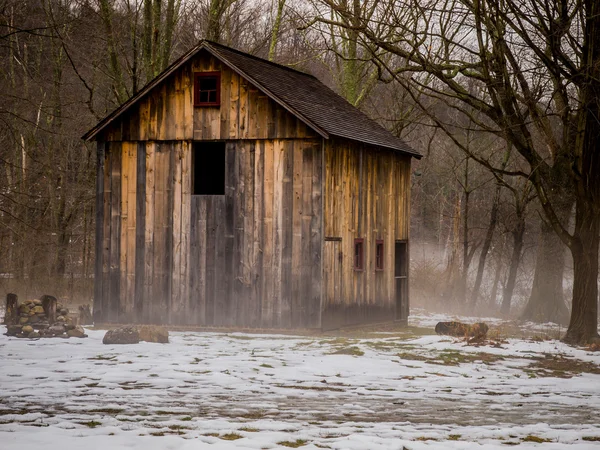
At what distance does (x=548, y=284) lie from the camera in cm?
2953

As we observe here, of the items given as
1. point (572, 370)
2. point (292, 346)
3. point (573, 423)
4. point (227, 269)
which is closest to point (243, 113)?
point (227, 269)

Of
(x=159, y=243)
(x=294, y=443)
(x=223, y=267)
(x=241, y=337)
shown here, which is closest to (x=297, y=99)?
(x=223, y=267)

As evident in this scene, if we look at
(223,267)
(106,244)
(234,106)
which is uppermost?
(234,106)

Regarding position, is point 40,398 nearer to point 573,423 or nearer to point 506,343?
point 573,423

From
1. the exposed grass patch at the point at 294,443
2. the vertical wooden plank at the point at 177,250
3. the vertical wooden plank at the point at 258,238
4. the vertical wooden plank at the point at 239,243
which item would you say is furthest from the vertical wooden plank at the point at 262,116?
the exposed grass patch at the point at 294,443

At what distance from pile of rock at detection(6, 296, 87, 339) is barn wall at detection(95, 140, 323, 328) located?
265 centimetres

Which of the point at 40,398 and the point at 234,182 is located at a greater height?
the point at 234,182

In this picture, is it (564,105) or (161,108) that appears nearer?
(564,105)

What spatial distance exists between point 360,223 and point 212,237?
153 inches

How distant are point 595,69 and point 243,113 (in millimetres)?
8407

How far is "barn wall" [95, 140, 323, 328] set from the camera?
21.3 m

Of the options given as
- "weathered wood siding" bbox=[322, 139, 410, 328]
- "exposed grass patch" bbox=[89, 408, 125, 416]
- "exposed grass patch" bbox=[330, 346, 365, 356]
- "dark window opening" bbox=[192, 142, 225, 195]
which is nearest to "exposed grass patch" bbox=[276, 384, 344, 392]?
"exposed grass patch" bbox=[89, 408, 125, 416]

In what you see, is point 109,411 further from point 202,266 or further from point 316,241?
point 202,266

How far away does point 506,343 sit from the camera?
723 inches
